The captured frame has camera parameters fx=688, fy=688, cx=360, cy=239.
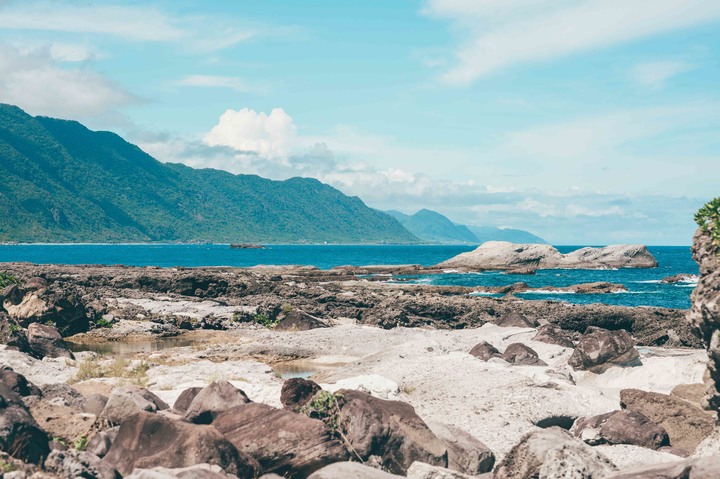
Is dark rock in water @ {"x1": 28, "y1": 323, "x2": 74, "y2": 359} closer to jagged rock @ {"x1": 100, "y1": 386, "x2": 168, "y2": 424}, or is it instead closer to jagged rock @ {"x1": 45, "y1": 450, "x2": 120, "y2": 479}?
jagged rock @ {"x1": 100, "y1": 386, "x2": 168, "y2": 424}

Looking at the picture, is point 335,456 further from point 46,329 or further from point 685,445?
point 46,329

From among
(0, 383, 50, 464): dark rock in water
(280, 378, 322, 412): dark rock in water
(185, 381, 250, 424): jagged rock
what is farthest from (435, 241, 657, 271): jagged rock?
(0, 383, 50, 464): dark rock in water

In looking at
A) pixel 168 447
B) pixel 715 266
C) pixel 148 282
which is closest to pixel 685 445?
pixel 715 266

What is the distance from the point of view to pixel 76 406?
656 inches

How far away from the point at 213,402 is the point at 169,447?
2962 mm

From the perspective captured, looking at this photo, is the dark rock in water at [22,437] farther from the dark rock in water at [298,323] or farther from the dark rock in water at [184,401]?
the dark rock in water at [298,323]

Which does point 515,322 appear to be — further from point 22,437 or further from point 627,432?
point 22,437

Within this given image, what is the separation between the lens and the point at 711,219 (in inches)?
656

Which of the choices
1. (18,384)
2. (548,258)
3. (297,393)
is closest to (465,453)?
(297,393)

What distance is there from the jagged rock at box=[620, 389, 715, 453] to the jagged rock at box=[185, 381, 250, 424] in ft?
37.1

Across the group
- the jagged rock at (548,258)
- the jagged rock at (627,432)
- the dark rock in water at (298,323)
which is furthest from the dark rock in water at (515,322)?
the jagged rock at (548,258)

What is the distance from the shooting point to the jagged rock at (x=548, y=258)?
146500 mm

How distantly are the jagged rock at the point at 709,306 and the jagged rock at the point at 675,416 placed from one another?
1.37 m

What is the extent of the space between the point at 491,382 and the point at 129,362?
1401 centimetres
